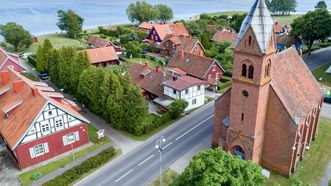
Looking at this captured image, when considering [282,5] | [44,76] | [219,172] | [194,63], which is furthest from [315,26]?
[282,5]

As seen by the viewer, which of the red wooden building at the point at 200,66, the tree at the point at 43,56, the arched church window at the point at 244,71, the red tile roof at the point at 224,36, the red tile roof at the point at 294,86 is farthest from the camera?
the red tile roof at the point at 224,36

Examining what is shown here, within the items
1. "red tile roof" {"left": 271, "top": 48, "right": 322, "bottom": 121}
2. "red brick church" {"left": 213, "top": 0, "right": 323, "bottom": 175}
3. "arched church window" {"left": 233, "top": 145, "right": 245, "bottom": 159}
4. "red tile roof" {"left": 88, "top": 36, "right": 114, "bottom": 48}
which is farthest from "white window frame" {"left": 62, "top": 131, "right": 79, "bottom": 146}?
"red tile roof" {"left": 88, "top": 36, "right": 114, "bottom": 48}

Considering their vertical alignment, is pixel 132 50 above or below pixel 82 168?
above

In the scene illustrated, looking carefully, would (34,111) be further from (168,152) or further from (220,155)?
(220,155)

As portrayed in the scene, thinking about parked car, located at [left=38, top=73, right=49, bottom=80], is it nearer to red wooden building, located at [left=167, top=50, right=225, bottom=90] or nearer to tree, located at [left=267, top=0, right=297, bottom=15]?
red wooden building, located at [left=167, top=50, right=225, bottom=90]

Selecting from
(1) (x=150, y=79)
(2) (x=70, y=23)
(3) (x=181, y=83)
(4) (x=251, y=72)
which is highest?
(2) (x=70, y=23)

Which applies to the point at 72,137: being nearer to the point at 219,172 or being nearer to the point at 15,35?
the point at 219,172

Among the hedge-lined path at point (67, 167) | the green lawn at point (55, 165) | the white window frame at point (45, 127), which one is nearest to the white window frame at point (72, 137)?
the green lawn at point (55, 165)

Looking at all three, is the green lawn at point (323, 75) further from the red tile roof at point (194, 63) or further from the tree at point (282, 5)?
the tree at point (282, 5)
